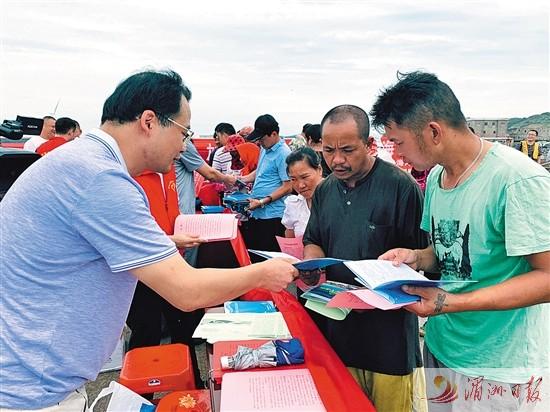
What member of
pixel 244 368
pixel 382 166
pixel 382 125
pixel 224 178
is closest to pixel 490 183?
pixel 382 125

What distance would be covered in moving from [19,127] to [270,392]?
11.7 ft

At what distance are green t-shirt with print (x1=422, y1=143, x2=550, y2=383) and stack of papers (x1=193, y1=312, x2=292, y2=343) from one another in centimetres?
58

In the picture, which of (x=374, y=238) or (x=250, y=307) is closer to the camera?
(x=374, y=238)

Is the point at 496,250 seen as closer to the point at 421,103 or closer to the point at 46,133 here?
the point at 421,103

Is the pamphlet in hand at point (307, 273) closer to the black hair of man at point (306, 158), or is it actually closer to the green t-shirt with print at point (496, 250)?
the green t-shirt with print at point (496, 250)

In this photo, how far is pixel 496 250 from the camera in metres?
1.26

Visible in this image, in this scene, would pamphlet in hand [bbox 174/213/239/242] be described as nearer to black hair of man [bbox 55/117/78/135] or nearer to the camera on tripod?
the camera on tripod

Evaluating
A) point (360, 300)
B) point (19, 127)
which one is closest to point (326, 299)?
point (360, 300)

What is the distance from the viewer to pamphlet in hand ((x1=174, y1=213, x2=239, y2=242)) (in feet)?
7.43

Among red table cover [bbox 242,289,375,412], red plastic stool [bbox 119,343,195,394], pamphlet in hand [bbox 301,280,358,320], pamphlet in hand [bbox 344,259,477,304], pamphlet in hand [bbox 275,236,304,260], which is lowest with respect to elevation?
red plastic stool [bbox 119,343,195,394]

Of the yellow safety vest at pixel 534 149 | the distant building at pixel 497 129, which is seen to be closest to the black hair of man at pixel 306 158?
the distant building at pixel 497 129

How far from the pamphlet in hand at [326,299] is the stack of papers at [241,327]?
0.19 m

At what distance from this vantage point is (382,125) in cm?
155

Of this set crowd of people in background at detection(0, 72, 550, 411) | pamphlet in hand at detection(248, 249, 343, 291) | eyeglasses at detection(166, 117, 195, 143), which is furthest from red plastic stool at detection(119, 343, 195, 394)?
eyeglasses at detection(166, 117, 195, 143)
